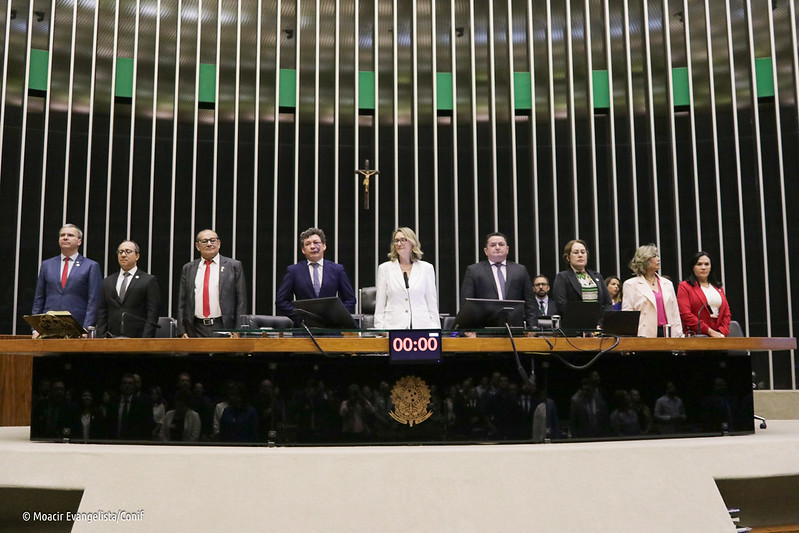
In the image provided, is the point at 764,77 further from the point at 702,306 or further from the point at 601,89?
the point at 702,306

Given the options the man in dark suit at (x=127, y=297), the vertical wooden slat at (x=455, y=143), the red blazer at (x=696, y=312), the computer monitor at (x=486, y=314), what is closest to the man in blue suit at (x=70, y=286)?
the man in dark suit at (x=127, y=297)

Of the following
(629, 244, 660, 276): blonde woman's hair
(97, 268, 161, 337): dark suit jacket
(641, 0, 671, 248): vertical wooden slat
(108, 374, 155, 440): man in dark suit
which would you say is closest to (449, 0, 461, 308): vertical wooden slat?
(641, 0, 671, 248): vertical wooden slat

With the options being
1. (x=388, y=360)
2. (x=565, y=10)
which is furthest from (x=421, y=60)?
(x=388, y=360)

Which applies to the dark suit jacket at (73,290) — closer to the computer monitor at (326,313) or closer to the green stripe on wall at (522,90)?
the computer monitor at (326,313)

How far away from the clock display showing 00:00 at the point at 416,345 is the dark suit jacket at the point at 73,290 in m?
2.54

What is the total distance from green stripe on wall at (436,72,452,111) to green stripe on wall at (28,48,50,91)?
4082 millimetres

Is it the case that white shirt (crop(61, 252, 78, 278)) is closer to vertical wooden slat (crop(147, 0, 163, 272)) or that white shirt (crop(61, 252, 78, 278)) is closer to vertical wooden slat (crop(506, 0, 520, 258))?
vertical wooden slat (crop(147, 0, 163, 272))

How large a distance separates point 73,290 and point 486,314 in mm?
2990

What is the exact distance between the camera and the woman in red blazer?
4965 mm

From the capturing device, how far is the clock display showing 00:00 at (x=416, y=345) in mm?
3289

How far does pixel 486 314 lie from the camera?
3.42m

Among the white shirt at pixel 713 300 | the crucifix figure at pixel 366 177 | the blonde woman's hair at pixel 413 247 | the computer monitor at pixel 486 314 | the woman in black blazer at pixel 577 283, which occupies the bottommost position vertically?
the computer monitor at pixel 486 314

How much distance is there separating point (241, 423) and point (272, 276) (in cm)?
423

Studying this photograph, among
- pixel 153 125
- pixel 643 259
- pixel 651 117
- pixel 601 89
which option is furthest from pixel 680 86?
pixel 153 125
